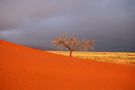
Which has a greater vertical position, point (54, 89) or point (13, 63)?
point (13, 63)

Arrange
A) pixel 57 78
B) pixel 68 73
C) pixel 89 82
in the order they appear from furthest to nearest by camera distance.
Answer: pixel 68 73
pixel 89 82
pixel 57 78

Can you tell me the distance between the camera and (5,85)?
287 inches

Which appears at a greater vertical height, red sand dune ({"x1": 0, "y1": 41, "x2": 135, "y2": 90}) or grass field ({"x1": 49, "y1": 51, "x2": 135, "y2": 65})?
grass field ({"x1": 49, "y1": 51, "x2": 135, "y2": 65})

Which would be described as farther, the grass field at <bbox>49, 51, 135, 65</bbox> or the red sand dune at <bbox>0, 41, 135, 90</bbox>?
the grass field at <bbox>49, 51, 135, 65</bbox>

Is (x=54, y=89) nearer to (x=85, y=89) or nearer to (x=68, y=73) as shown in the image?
(x=85, y=89)

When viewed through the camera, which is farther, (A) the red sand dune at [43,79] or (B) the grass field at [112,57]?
(B) the grass field at [112,57]

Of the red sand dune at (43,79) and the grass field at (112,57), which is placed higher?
the grass field at (112,57)

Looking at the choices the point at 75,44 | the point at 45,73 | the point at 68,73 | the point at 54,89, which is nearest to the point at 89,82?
the point at 68,73

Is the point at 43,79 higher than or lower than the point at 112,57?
lower

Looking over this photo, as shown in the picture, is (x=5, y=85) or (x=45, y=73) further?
(x=45, y=73)

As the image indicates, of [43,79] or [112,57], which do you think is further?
[112,57]

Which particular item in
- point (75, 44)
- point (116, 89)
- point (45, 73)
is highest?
point (75, 44)

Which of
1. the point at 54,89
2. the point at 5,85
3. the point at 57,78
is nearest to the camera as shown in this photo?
the point at 5,85

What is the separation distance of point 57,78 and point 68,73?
1480 millimetres
